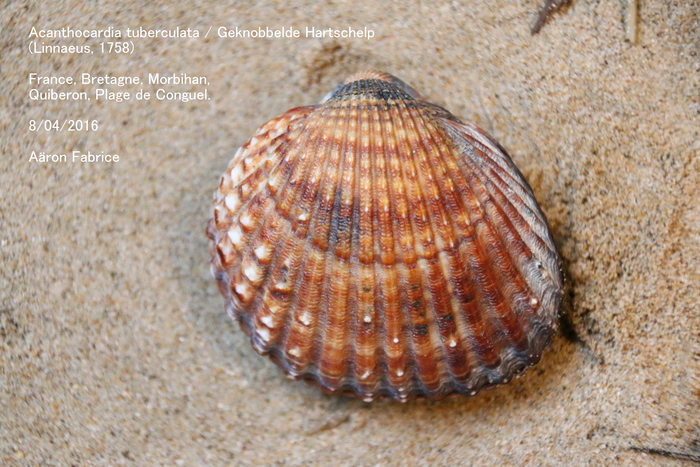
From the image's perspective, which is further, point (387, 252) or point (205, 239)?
point (205, 239)

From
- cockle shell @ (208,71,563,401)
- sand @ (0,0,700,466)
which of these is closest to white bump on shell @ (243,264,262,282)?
cockle shell @ (208,71,563,401)

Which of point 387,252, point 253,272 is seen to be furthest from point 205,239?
point 387,252

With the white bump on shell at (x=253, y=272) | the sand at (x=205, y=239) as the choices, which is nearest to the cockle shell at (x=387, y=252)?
the white bump on shell at (x=253, y=272)

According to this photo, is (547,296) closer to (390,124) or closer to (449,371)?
(449,371)

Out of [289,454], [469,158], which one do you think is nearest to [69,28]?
[469,158]

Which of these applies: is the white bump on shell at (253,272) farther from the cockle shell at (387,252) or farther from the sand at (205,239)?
the sand at (205,239)

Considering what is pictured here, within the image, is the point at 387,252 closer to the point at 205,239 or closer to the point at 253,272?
the point at 253,272
